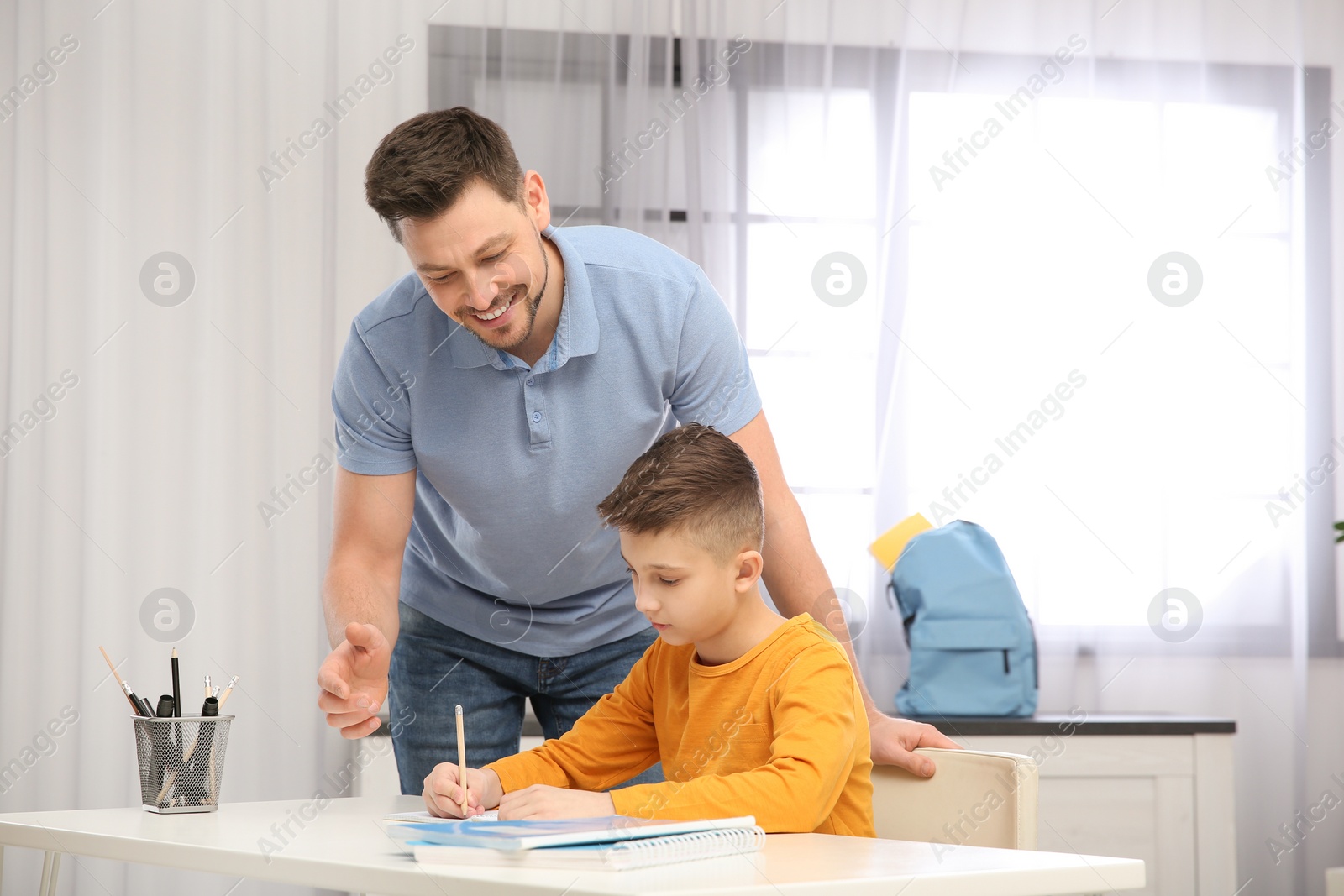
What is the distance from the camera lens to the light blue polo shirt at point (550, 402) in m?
1.40

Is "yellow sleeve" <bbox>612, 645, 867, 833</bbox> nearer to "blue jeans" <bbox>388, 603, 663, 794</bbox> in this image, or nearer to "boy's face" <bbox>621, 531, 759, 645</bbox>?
"boy's face" <bbox>621, 531, 759, 645</bbox>

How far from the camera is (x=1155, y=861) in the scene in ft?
7.70

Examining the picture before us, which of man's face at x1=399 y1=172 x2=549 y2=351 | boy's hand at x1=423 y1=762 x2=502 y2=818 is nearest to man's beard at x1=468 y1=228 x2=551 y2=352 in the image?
man's face at x1=399 y1=172 x2=549 y2=351

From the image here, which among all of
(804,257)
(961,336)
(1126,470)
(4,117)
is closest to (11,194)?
(4,117)

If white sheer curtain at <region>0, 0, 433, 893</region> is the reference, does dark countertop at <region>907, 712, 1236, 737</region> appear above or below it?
below

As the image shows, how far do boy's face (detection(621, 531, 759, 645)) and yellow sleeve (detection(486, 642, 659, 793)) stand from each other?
5.4 inches

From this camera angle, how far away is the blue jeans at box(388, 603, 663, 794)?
1486 millimetres

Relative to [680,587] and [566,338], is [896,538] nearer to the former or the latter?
[566,338]

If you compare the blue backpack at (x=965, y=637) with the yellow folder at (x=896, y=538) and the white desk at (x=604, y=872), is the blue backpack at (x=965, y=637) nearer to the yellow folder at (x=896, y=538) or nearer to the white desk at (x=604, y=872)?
the yellow folder at (x=896, y=538)

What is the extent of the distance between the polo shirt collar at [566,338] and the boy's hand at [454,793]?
1.63ft

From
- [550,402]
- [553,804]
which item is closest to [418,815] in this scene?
[553,804]

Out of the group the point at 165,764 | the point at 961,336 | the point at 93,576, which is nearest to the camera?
the point at 165,764

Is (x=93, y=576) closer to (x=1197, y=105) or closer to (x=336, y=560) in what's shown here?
(x=336, y=560)

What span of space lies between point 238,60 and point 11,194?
63cm
